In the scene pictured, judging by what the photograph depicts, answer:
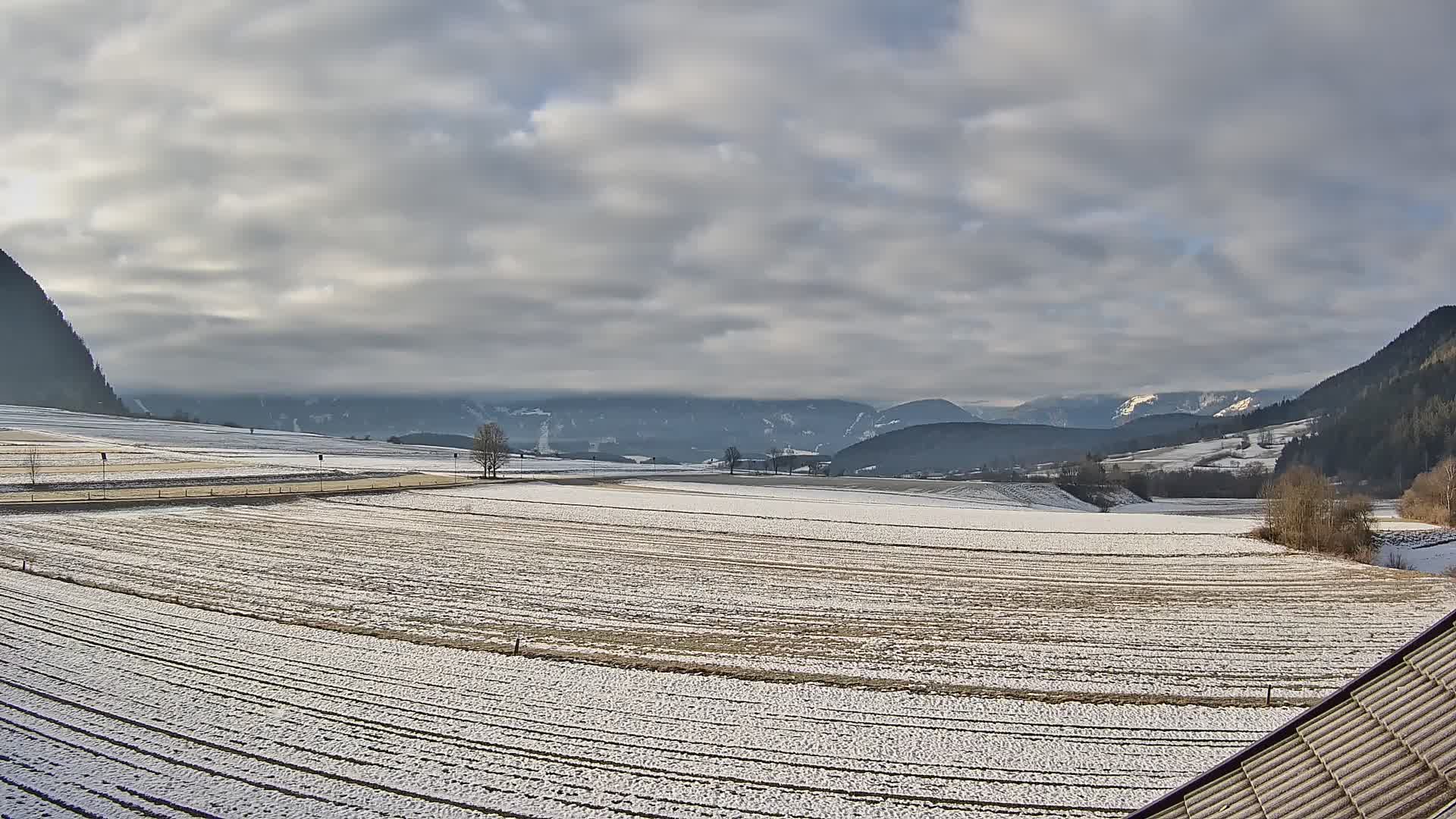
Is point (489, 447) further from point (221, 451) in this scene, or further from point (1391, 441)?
point (1391, 441)

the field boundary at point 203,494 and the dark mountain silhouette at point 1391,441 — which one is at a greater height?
the dark mountain silhouette at point 1391,441

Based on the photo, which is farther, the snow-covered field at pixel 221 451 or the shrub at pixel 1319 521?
the snow-covered field at pixel 221 451

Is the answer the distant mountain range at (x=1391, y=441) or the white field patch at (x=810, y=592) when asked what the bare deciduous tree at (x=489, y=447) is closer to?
the white field patch at (x=810, y=592)

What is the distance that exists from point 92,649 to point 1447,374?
249354 millimetres

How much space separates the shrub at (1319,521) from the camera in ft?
200

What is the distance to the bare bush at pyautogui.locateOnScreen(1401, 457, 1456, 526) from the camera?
83.8 metres

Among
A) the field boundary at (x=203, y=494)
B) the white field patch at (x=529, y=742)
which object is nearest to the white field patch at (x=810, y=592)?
the white field patch at (x=529, y=742)

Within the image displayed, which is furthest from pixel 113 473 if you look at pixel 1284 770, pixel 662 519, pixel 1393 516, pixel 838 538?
pixel 1393 516

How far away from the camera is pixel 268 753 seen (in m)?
17.9

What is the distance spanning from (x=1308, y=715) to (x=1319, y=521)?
212 ft

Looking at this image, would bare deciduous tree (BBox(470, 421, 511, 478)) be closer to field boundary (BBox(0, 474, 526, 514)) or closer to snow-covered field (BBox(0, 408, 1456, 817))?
field boundary (BBox(0, 474, 526, 514))

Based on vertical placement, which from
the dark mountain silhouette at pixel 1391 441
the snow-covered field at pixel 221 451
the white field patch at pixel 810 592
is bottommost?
the white field patch at pixel 810 592

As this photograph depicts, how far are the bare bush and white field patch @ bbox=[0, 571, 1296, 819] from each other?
82670 mm

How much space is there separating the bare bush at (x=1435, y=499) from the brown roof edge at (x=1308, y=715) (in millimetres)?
94224
